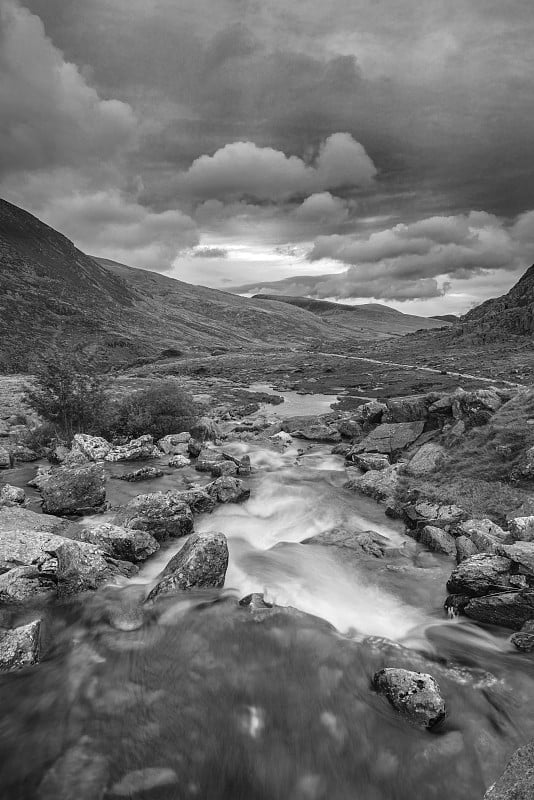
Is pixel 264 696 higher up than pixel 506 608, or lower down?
lower down

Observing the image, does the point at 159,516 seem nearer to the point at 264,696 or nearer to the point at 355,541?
the point at 355,541

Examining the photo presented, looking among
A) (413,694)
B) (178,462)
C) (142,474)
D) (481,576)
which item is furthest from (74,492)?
(481,576)

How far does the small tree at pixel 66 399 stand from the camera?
32.9 metres

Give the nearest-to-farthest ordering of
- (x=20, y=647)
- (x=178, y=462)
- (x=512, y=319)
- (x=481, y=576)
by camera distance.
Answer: (x=20, y=647)
(x=481, y=576)
(x=178, y=462)
(x=512, y=319)

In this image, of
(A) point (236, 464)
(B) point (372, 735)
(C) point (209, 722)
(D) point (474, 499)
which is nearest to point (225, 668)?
(C) point (209, 722)

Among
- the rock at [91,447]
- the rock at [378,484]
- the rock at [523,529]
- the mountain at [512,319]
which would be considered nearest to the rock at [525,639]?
the rock at [523,529]

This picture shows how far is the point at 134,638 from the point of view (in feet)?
38.7

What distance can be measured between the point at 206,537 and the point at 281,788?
7.13 metres

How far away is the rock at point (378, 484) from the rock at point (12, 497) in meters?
16.4

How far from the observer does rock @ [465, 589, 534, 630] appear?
11.8 m

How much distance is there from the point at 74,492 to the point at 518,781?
18919mm

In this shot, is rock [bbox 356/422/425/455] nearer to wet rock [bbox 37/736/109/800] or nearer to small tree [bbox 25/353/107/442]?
small tree [bbox 25/353/107/442]

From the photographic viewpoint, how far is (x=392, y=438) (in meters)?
29.8

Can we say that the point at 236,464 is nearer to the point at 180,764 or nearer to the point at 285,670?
the point at 285,670
